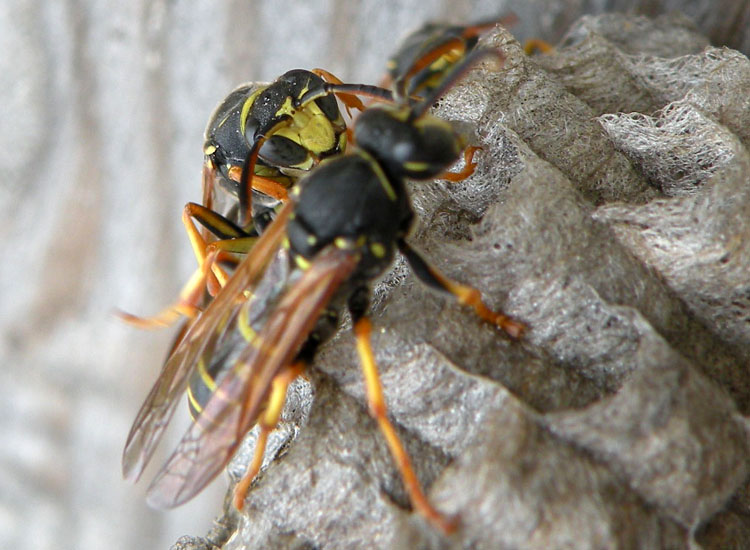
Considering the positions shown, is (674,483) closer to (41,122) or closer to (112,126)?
(112,126)

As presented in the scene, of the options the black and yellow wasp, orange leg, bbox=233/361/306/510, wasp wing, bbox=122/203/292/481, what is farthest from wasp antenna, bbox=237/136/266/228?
orange leg, bbox=233/361/306/510

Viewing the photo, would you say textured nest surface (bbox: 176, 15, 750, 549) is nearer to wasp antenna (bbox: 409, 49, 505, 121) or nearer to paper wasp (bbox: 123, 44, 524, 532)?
paper wasp (bbox: 123, 44, 524, 532)

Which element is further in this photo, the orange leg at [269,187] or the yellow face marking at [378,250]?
the orange leg at [269,187]

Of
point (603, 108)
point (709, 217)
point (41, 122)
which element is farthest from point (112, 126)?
point (709, 217)

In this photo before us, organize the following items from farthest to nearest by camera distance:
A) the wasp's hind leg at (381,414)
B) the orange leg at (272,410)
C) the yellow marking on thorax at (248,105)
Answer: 1. the yellow marking on thorax at (248,105)
2. the orange leg at (272,410)
3. the wasp's hind leg at (381,414)

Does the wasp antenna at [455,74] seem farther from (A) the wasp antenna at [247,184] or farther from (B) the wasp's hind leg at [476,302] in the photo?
(A) the wasp antenna at [247,184]

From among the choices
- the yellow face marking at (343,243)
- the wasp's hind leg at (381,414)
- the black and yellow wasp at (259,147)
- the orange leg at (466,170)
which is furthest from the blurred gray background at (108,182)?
the wasp's hind leg at (381,414)

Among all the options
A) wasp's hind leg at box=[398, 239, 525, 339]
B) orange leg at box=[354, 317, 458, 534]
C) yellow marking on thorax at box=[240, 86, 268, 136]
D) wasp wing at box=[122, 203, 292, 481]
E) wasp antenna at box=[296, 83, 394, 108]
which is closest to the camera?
orange leg at box=[354, 317, 458, 534]
